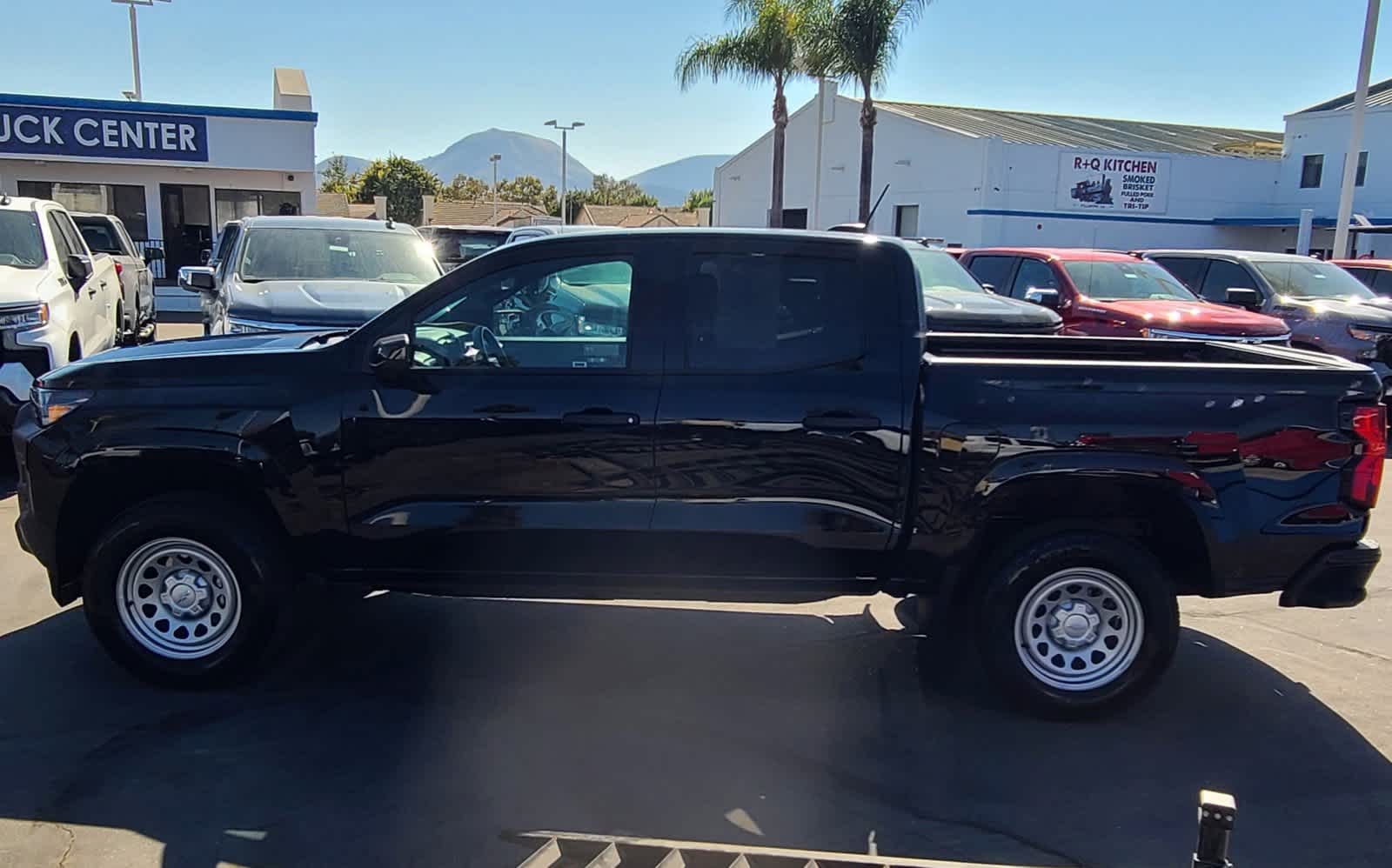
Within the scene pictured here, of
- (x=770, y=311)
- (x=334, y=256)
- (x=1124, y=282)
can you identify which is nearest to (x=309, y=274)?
(x=334, y=256)

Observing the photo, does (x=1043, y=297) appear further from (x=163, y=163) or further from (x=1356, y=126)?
(x=163, y=163)

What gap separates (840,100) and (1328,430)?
39.6 m

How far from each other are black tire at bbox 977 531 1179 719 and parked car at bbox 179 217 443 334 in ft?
17.4

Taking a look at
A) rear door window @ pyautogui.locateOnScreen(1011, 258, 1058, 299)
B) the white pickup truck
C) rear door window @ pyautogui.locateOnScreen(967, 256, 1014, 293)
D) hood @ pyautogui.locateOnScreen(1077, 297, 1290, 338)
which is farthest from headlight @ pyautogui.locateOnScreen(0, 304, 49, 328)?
rear door window @ pyautogui.locateOnScreen(967, 256, 1014, 293)

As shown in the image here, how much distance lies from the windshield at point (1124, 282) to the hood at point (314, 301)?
7417 millimetres

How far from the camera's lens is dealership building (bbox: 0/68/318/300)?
2228 cm

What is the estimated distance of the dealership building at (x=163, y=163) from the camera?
22281 mm

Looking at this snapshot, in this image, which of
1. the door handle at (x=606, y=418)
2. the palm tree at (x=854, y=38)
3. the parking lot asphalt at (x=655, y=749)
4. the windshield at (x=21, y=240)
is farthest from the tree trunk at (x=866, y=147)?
the door handle at (x=606, y=418)

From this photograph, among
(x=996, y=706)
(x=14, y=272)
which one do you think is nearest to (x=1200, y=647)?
(x=996, y=706)

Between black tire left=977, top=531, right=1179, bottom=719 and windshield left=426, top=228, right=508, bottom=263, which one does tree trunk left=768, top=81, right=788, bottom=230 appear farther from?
black tire left=977, top=531, right=1179, bottom=719

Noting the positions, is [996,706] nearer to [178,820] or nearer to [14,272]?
[178,820]

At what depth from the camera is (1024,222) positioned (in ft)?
113

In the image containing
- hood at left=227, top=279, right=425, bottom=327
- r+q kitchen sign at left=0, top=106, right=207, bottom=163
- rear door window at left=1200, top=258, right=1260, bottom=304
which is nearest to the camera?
hood at left=227, top=279, right=425, bottom=327

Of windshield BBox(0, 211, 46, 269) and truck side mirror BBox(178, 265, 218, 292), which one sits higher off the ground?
windshield BBox(0, 211, 46, 269)
